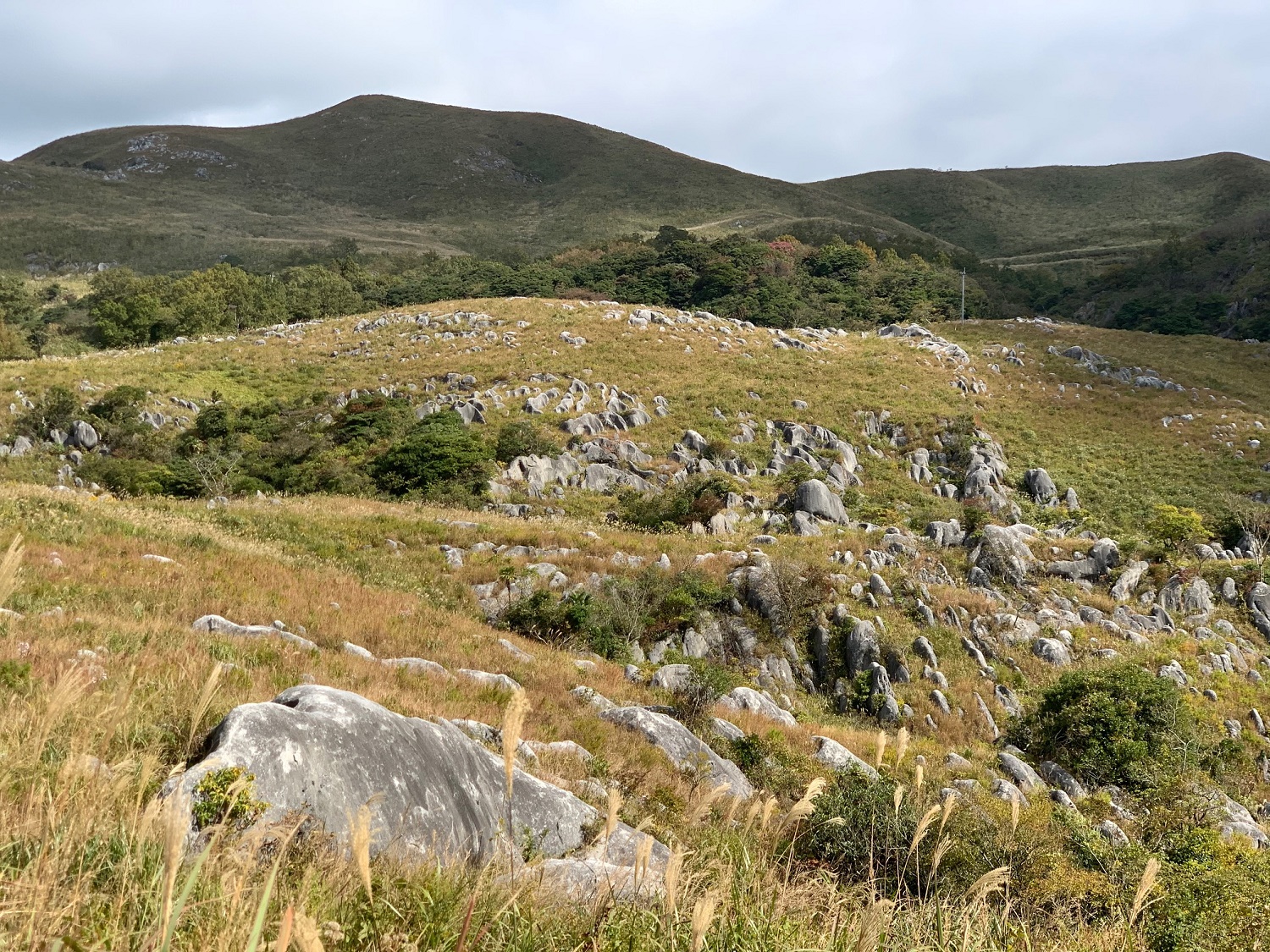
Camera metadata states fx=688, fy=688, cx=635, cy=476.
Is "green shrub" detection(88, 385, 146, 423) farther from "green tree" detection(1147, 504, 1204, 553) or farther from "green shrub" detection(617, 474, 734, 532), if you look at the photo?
"green tree" detection(1147, 504, 1204, 553)

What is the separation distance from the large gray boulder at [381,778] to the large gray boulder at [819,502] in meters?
20.1

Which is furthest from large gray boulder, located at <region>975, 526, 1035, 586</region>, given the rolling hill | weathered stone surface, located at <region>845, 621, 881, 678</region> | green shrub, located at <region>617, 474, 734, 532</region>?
the rolling hill

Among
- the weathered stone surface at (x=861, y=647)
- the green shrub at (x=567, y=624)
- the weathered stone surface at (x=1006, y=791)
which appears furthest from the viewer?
the weathered stone surface at (x=861, y=647)

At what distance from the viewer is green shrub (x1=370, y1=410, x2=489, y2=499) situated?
25.4m

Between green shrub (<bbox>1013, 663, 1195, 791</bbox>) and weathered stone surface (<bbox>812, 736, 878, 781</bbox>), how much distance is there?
4.58 m

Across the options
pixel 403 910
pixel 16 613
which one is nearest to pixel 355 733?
pixel 403 910

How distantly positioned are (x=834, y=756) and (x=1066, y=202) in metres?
192

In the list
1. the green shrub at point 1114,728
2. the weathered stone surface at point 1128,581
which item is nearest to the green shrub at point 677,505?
the weathered stone surface at point 1128,581

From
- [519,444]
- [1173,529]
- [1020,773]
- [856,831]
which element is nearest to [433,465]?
[519,444]

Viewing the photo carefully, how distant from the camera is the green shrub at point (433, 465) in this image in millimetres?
25375

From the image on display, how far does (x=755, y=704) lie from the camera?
12.0 metres

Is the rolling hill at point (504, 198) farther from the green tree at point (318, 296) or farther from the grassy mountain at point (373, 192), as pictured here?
the green tree at point (318, 296)

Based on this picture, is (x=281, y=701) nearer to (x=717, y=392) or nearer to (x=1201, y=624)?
(x=1201, y=624)

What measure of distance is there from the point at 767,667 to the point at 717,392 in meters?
24.1
